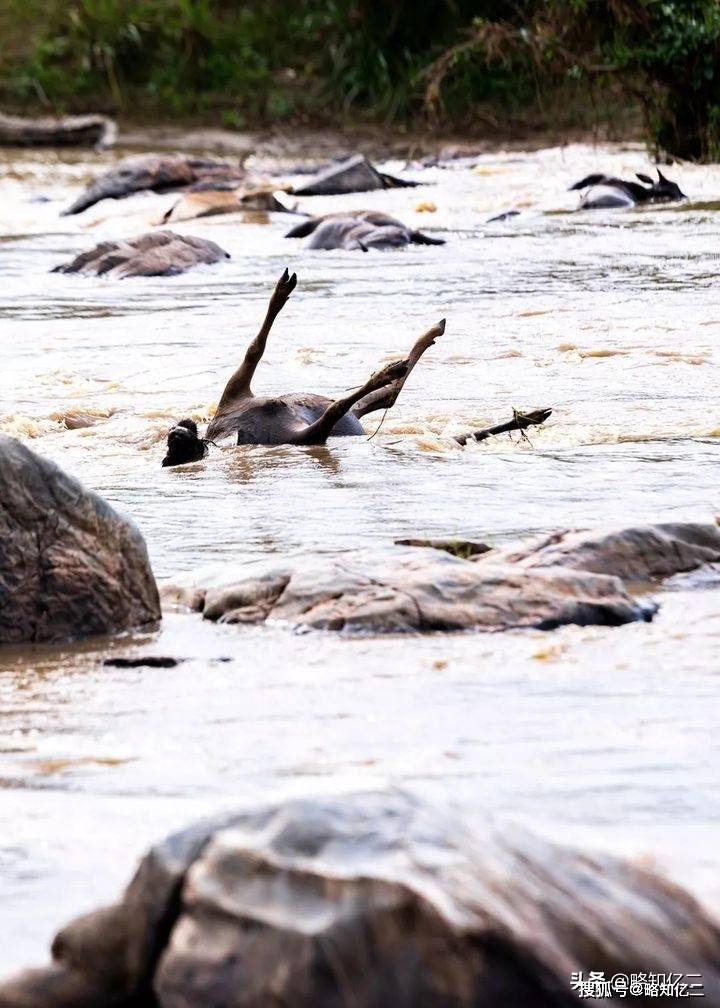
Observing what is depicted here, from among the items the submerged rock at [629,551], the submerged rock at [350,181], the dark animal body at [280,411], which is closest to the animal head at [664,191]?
the submerged rock at [350,181]

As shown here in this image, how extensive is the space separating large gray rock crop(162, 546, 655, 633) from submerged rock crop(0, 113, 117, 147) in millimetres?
24594

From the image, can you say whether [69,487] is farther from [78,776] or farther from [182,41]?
[182,41]

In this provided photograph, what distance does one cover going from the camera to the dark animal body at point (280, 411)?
6254 mm

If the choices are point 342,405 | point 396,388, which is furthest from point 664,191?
point 342,405

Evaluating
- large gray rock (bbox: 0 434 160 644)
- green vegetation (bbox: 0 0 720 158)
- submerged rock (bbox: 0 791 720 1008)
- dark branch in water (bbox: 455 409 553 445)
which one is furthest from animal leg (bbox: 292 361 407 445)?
green vegetation (bbox: 0 0 720 158)

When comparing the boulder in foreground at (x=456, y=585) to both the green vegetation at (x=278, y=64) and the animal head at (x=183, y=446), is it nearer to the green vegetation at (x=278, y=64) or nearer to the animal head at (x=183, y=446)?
the animal head at (x=183, y=446)

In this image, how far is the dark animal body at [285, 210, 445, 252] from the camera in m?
14.6

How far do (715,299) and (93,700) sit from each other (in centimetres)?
735

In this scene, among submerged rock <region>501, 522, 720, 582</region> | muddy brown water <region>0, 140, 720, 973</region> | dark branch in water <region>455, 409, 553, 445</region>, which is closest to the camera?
muddy brown water <region>0, 140, 720, 973</region>

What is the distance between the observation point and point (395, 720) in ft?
10.8

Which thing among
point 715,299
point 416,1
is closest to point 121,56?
point 416,1

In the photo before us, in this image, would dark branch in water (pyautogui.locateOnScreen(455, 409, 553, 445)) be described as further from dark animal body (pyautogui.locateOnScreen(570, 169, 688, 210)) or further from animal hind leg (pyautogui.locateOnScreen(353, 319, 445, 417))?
dark animal body (pyautogui.locateOnScreen(570, 169, 688, 210))

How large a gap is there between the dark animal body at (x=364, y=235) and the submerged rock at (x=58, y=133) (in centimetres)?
1374

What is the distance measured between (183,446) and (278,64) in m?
26.1
